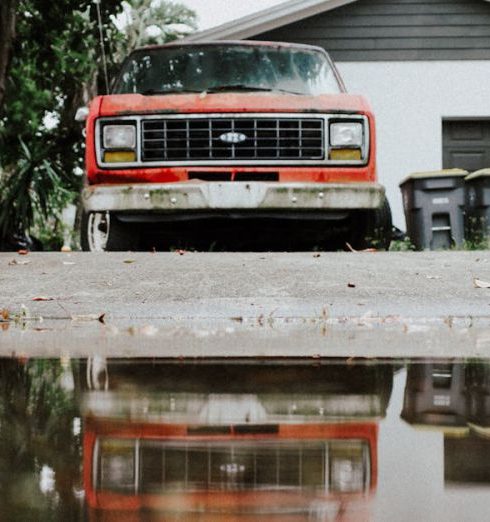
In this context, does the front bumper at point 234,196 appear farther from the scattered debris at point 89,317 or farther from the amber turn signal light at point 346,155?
the scattered debris at point 89,317

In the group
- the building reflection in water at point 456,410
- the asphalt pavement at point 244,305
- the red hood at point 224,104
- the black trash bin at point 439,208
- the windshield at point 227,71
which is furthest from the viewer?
the black trash bin at point 439,208

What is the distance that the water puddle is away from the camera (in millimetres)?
1562

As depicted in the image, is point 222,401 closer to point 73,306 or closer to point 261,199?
point 73,306

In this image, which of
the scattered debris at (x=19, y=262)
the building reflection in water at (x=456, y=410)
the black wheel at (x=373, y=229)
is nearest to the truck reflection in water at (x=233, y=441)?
the building reflection in water at (x=456, y=410)

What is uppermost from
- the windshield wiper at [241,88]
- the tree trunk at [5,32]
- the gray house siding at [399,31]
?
the gray house siding at [399,31]

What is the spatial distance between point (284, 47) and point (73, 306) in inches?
183

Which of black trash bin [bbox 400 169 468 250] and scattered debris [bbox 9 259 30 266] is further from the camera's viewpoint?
black trash bin [bbox 400 169 468 250]

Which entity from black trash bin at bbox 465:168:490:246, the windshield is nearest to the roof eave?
black trash bin at bbox 465:168:490:246

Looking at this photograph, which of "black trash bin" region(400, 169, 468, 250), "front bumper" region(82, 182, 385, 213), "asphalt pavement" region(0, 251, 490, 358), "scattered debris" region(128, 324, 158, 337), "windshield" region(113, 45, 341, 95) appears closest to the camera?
"asphalt pavement" region(0, 251, 490, 358)

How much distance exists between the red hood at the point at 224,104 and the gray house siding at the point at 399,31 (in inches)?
268

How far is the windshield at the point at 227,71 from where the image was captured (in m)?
8.30

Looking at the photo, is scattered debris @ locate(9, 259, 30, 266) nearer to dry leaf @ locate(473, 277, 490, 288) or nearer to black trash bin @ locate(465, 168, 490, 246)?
dry leaf @ locate(473, 277, 490, 288)

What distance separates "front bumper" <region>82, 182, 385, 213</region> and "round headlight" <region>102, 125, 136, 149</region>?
1.17 ft

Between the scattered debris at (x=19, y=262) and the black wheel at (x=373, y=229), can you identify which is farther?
the black wheel at (x=373, y=229)
